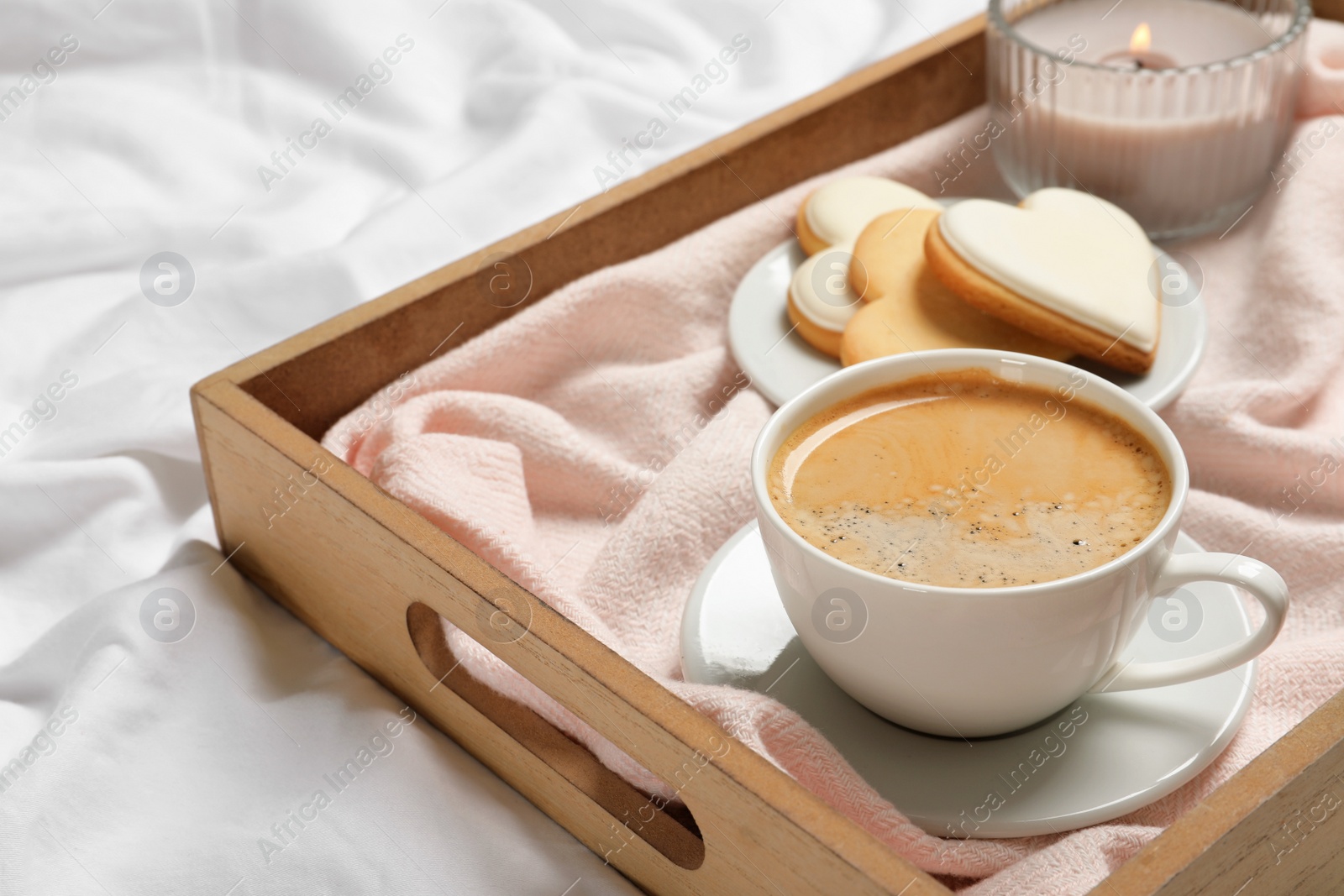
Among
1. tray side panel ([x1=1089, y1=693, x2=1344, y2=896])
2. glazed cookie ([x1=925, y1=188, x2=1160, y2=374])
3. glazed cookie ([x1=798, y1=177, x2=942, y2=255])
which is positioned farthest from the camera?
glazed cookie ([x1=798, y1=177, x2=942, y2=255])

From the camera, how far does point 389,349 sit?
2.39ft

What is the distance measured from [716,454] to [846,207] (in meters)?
0.21

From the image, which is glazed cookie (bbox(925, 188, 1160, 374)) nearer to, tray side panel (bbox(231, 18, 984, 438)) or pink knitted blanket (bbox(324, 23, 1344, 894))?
pink knitted blanket (bbox(324, 23, 1344, 894))

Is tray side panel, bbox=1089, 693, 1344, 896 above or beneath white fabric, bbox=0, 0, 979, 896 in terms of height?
above

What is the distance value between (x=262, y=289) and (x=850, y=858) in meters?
0.66

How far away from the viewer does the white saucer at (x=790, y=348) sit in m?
0.71

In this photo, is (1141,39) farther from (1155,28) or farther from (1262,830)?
(1262,830)

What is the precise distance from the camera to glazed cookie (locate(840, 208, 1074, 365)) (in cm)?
71

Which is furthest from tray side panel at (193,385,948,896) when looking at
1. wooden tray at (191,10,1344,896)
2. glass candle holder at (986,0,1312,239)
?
glass candle holder at (986,0,1312,239)

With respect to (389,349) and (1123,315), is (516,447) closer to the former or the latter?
(389,349)

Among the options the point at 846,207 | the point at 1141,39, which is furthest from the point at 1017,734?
the point at 1141,39

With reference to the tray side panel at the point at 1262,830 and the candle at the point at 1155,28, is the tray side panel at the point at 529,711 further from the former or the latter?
the candle at the point at 1155,28

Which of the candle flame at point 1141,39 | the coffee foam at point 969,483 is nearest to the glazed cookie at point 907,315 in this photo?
the coffee foam at point 969,483

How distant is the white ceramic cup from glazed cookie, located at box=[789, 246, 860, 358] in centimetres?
20
